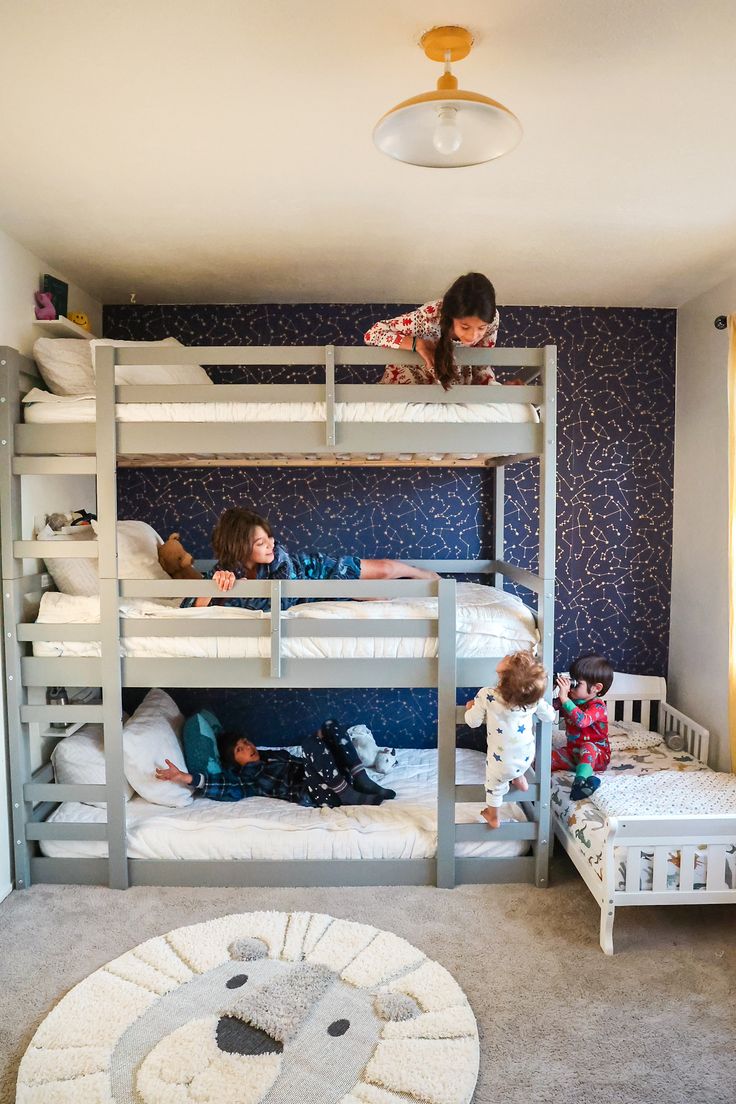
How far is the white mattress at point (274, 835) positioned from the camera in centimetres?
294

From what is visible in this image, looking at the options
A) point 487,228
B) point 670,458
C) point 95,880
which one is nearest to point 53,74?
point 487,228

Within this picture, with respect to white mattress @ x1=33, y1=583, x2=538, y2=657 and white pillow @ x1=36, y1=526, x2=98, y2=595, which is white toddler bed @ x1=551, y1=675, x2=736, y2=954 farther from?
white pillow @ x1=36, y1=526, x2=98, y2=595

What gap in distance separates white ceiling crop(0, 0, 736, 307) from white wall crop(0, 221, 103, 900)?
0.25ft

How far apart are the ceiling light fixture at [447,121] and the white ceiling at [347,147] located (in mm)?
53

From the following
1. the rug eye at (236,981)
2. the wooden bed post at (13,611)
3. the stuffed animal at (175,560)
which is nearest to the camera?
the rug eye at (236,981)

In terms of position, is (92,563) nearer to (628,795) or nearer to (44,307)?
(44,307)

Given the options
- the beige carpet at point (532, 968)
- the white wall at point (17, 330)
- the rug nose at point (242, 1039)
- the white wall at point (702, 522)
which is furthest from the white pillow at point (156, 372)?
the white wall at point (702, 522)

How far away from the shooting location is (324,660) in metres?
2.86

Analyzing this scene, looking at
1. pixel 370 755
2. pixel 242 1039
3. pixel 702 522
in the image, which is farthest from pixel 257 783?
pixel 702 522

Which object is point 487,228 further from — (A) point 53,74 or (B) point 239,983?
(B) point 239,983

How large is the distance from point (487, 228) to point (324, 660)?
175 cm

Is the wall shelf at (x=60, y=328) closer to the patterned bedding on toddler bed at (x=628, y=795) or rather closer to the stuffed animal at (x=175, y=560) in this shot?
the stuffed animal at (x=175, y=560)

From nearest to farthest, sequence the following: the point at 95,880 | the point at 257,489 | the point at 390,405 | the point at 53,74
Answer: the point at 53,74
the point at 390,405
the point at 95,880
the point at 257,489

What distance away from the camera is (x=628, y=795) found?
3047 millimetres
